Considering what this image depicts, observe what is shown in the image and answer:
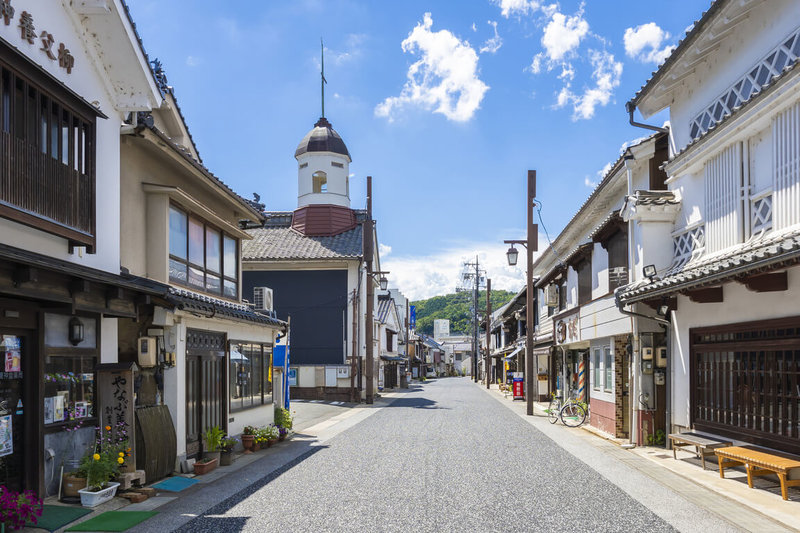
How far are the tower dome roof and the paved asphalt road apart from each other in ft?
78.9

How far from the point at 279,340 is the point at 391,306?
3872 centimetres

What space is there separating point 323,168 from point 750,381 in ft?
101

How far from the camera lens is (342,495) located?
33.9ft

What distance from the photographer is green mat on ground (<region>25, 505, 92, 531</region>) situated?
8.00m

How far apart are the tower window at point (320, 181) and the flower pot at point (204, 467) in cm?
2803

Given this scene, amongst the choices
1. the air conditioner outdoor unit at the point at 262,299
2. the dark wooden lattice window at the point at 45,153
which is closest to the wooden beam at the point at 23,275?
the dark wooden lattice window at the point at 45,153

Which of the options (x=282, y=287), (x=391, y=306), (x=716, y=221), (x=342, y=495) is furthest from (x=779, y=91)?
(x=391, y=306)

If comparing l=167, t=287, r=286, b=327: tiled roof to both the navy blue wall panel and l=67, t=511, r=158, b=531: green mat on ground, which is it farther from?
the navy blue wall panel

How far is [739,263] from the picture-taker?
874 centimetres

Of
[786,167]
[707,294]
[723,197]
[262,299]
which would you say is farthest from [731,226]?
[262,299]

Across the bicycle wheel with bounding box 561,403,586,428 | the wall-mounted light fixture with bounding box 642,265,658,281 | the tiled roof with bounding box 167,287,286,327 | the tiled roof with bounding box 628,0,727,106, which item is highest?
the tiled roof with bounding box 628,0,727,106

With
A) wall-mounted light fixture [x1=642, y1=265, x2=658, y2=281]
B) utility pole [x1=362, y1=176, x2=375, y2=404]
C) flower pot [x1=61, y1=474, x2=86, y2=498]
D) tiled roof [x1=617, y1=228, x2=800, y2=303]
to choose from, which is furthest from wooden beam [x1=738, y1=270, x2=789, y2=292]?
utility pole [x1=362, y1=176, x2=375, y2=404]

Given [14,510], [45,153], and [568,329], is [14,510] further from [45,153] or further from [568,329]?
Answer: [568,329]

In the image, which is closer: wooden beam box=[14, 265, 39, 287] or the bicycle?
wooden beam box=[14, 265, 39, 287]
